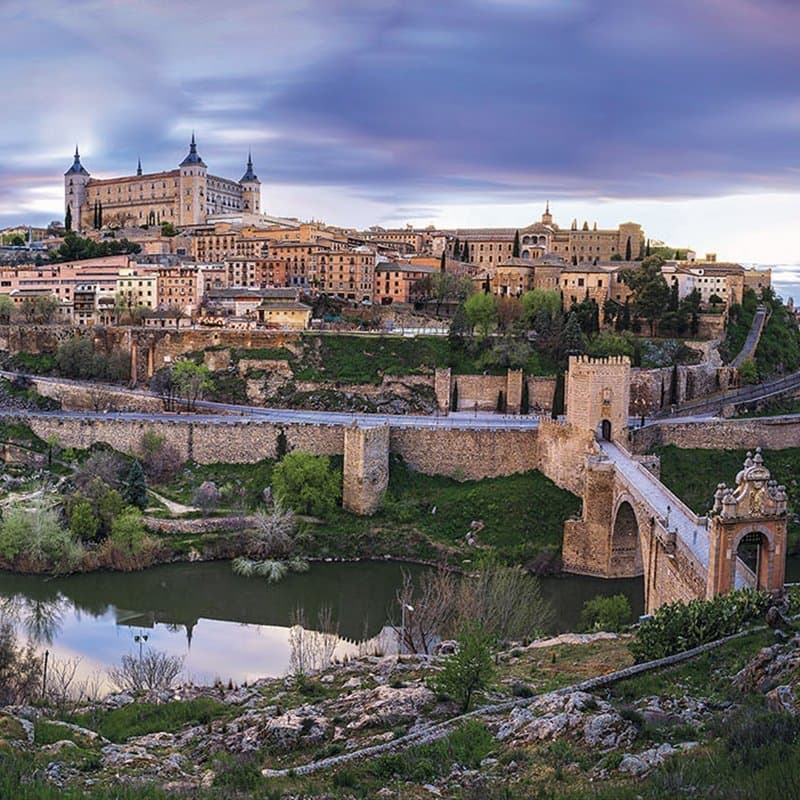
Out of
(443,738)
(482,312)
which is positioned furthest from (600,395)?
(443,738)

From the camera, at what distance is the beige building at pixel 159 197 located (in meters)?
67.4

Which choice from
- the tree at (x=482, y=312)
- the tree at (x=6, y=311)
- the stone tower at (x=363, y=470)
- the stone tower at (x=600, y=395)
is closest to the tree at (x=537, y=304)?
the tree at (x=482, y=312)

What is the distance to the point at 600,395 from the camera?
25.3m

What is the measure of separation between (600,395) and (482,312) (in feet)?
43.1

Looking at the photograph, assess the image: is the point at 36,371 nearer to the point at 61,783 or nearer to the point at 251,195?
the point at 61,783

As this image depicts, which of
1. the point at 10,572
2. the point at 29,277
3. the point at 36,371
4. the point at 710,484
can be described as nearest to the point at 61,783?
the point at 10,572

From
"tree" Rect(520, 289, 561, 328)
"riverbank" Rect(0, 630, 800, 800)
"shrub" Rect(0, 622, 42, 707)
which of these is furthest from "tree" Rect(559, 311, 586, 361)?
"shrub" Rect(0, 622, 42, 707)

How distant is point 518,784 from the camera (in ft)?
26.7

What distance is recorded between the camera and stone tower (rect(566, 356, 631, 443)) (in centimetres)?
2528

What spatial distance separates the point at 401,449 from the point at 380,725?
692 inches

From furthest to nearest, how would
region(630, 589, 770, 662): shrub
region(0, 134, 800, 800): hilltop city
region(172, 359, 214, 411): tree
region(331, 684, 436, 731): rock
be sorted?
region(172, 359, 214, 411): tree
region(630, 589, 770, 662): shrub
region(331, 684, 436, 731): rock
region(0, 134, 800, 800): hilltop city

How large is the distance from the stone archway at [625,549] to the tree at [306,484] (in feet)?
25.5

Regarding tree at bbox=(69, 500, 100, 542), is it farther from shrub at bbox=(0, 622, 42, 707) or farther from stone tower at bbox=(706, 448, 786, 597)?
stone tower at bbox=(706, 448, 786, 597)

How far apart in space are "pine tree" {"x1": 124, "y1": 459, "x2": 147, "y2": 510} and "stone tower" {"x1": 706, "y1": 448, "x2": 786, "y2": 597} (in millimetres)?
17062
